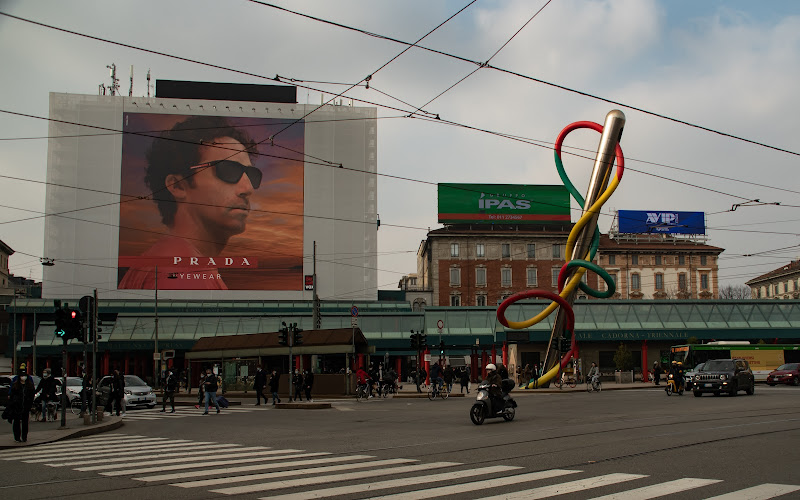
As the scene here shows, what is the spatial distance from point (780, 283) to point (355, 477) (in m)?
116

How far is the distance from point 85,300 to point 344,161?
6573 cm

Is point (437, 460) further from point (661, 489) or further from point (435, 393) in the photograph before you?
point (435, 393)

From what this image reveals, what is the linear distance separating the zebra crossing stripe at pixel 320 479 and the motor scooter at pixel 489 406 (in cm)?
755

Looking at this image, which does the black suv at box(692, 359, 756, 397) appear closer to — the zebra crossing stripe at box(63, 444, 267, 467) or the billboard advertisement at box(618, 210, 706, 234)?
the zebra crossing stripe at box(63, 444, 267, 467)

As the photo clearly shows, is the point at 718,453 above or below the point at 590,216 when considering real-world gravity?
below

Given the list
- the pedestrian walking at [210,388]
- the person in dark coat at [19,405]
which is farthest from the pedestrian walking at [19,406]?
the pedestrian walking at [210,388]

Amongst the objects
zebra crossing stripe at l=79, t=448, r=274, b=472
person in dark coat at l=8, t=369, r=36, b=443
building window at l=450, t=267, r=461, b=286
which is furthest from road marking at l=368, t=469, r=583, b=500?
building window at l=450, t=267, r=461, b=286

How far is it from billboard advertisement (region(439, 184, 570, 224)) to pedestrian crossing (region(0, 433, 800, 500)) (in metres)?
79.5

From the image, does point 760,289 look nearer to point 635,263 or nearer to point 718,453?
point 635,263

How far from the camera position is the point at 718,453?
1200 centimetres

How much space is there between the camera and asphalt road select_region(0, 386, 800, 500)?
9.28 m

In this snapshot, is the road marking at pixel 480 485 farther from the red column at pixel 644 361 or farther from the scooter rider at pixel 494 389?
the red column at pixel 644 361

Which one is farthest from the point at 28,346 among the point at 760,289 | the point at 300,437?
the point at 760,289

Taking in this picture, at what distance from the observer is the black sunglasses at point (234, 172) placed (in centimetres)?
8225
